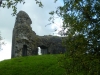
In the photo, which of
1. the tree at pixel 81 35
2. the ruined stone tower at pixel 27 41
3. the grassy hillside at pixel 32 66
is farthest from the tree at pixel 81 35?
the ruined stone tower at pixel 27 41

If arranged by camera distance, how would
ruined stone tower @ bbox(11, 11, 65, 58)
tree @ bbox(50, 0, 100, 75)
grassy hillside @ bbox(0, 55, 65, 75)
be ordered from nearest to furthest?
1. tree @ bbox(50, 0, 100, 75)
2. grassy hillside @ bbox(0, 55, 65, 75)
3. ruined stone tower @ bbox(11, 11, 65, 58)

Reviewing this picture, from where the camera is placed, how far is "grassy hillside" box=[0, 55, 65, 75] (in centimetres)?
2983

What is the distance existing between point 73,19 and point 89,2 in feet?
5.05

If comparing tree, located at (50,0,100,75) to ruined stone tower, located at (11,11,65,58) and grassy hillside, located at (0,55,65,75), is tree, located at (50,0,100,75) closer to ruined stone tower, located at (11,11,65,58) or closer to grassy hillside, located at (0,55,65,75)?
grassy hillside, located at (0,55,65,75)

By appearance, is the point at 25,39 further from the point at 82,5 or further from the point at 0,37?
the point at 82,5

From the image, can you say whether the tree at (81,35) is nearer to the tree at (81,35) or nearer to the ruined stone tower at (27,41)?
the tree at (81,35)

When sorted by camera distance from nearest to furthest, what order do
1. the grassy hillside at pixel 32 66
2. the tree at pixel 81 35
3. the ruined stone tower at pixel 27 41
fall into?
the tree at pixel 81 35 < the grassy hillside at pixel 32 66 < the ruined stone tower at pixel 27 41

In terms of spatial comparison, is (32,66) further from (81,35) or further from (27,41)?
(81,35)

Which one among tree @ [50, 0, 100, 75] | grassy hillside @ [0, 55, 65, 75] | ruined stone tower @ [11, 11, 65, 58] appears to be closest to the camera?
tree @ [50, 0, 100, 75]

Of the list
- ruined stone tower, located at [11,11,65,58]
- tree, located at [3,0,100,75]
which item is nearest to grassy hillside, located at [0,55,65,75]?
ruined stone tower, located at [11,11,65,58]

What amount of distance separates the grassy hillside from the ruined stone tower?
5287mm

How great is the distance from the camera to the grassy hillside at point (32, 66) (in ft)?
97.9

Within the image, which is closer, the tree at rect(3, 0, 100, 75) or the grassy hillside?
the tree at rect(3, 0, 100, 75)

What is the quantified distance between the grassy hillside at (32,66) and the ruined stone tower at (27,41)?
17.3 feet
